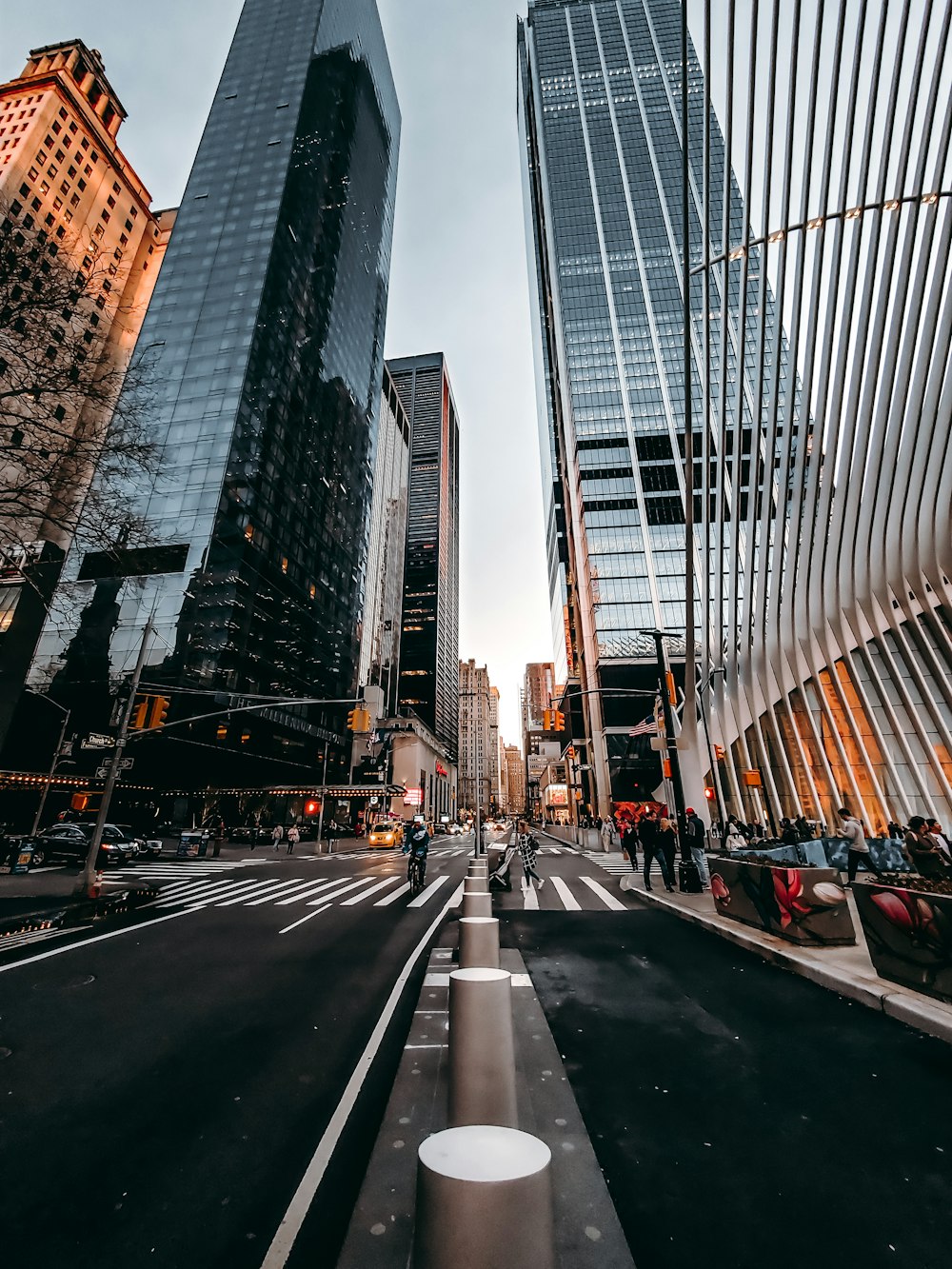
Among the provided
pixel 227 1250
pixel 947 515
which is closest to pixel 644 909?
pixel 227 1250

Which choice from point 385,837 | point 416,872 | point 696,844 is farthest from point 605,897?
point 385,837

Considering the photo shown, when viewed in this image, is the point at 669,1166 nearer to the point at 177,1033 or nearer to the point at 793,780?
the point at 177,1033

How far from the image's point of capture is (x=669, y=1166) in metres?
3.20

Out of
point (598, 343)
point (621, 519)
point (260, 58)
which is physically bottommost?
point (621, 519)

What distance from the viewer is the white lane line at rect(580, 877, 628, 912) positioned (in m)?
12.6

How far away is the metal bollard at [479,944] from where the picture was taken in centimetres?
474

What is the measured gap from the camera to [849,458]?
18312 mm

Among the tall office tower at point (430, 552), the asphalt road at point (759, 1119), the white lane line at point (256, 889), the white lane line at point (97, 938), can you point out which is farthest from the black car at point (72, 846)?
the tall office tower at point (430, 552)

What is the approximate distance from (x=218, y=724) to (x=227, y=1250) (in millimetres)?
51039

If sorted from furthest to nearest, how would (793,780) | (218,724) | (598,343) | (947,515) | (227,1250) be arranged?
(598,343), (218,724), (793,780), (947,515), (227,1250)

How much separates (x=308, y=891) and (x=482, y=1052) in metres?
15.6

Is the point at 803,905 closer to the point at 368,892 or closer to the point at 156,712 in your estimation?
the point at 368,892

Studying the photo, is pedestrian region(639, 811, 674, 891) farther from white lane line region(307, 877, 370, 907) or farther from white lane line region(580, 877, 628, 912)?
white lane line region(307, 877, 370, 907)

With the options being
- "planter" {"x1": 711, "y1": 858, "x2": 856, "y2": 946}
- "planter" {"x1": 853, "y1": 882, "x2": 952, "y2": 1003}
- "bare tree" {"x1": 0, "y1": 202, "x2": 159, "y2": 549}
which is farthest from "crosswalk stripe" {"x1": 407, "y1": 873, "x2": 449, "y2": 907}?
"bare tree" {"x1": 0, "y1": 202, "x2": 159, "y2": 549}
